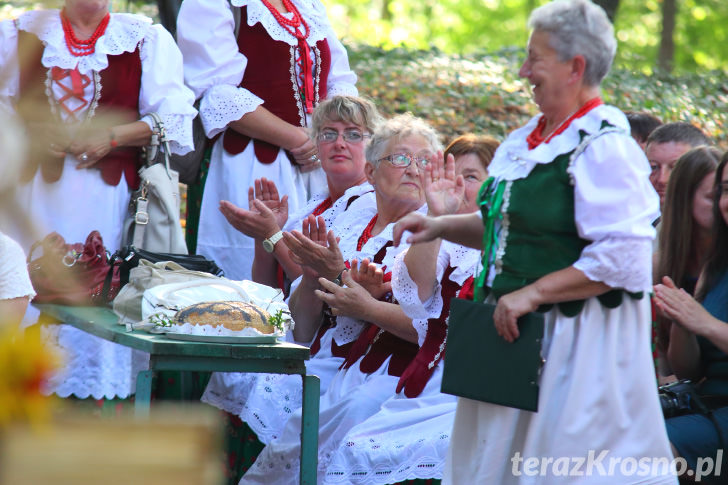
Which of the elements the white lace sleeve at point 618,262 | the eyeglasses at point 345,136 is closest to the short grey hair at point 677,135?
the eyeglasses at point 345,136

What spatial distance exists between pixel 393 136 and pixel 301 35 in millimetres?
1077

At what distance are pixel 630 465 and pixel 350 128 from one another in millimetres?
2504

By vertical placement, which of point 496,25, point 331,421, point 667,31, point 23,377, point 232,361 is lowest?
point 331,421

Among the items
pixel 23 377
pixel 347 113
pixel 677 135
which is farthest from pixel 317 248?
pixel 23 377

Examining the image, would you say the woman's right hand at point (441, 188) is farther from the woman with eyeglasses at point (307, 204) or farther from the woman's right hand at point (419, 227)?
the woman with eyeglasses at point (307, 204)

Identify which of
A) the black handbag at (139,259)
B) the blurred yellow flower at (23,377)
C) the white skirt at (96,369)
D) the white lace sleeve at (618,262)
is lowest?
the white skirt at (96,369)

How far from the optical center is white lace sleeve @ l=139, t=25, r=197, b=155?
4.64m

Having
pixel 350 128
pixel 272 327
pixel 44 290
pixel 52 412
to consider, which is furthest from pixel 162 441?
pixel 350 128

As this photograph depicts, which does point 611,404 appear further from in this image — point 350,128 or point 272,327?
point 350,128

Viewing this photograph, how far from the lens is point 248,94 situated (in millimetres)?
→ 4887

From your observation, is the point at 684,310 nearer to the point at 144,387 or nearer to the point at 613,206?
the point at 613,206

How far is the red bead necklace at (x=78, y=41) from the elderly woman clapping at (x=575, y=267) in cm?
237

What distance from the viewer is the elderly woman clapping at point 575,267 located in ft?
8.33

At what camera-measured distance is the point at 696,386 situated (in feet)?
12.0
